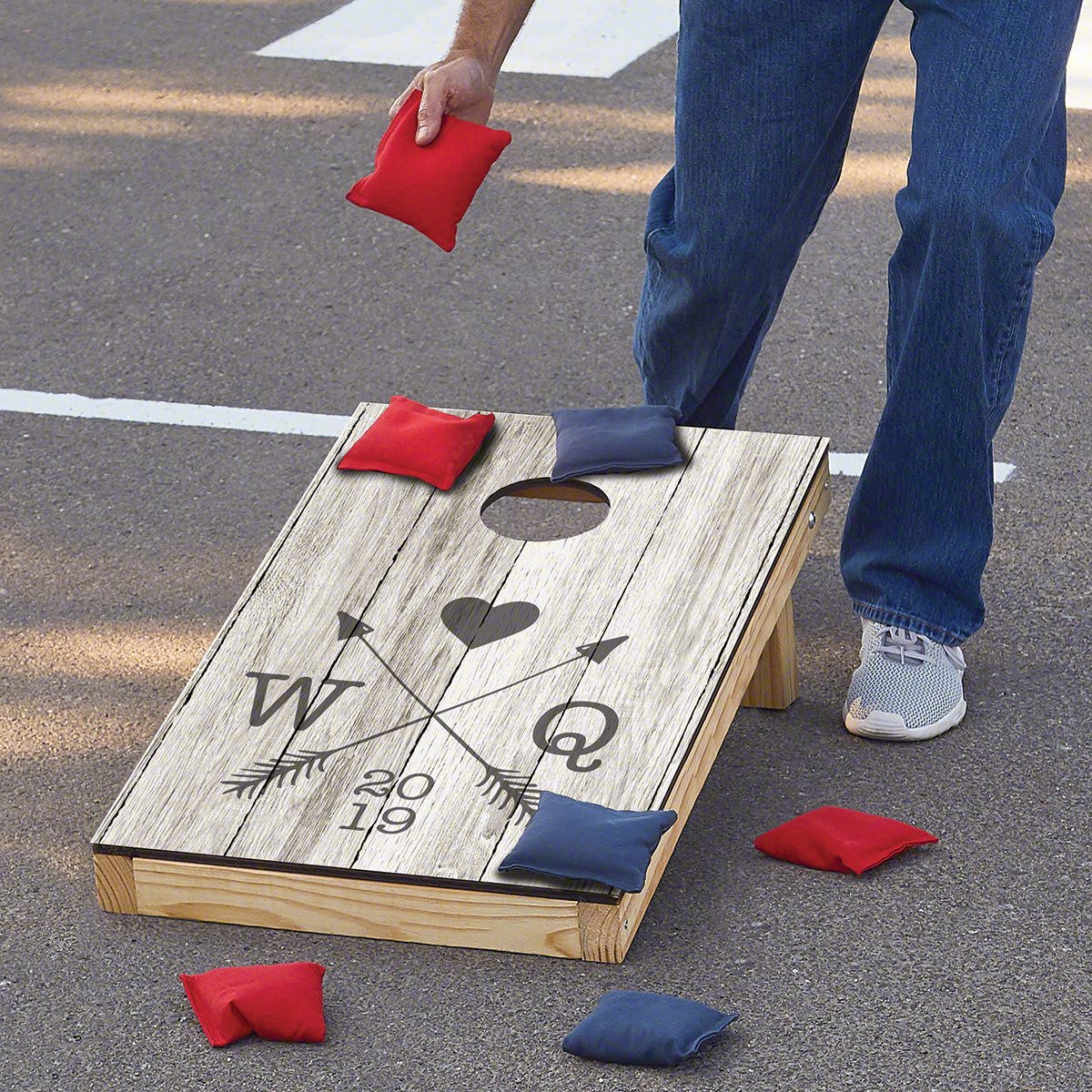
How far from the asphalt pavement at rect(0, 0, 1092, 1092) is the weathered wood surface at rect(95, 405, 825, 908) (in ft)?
0.51

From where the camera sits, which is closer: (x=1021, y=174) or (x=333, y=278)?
(x=1021, y=174)

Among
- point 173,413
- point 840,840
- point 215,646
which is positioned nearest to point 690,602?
point 840,840

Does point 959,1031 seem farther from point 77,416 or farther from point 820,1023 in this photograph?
point 77,416

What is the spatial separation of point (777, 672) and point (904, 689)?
0.19m

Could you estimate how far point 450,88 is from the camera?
2.79 metres

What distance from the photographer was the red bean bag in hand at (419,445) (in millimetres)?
2797

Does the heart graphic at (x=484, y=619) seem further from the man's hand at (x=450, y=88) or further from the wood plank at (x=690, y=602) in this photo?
the man's hand at (x=450, y=88)

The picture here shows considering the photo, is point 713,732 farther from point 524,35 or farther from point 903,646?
point 524,35

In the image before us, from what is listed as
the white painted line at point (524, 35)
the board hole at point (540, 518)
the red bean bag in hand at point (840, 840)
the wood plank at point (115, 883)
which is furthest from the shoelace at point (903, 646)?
the white painted line at point (524, 35)

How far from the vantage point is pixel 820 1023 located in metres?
2.17

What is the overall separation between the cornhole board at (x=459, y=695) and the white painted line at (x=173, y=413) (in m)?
0.95

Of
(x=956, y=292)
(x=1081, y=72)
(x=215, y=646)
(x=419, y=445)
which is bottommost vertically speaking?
(x=1081, y=72)

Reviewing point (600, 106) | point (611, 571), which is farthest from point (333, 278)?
point (611, 571)

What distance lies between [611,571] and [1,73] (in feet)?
13.4
